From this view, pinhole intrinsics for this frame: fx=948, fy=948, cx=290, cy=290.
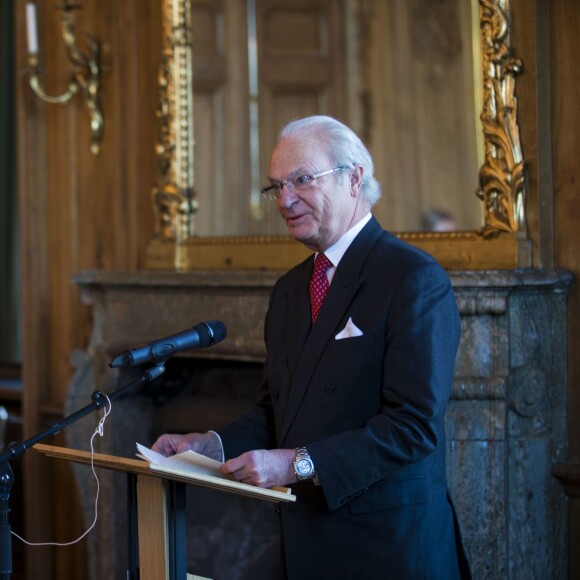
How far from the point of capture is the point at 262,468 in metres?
1.89

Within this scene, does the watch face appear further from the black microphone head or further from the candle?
the candle

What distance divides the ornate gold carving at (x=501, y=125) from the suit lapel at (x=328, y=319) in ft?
2.26

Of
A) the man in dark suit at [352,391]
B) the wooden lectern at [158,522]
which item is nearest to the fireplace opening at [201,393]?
the man in dark suit at [352,391]

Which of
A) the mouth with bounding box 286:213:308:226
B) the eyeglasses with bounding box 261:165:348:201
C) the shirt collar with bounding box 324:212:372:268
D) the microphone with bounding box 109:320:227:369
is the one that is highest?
the eyeglasses with bounding box 261:165:348:201

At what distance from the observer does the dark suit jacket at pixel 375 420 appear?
1.97m

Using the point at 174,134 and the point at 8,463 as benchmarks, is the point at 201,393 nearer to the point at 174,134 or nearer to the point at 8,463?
the point at 174,134

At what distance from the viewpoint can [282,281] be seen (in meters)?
2.39

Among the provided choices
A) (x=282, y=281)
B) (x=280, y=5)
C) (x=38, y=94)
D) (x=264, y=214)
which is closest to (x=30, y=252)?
(x=38, y=94)

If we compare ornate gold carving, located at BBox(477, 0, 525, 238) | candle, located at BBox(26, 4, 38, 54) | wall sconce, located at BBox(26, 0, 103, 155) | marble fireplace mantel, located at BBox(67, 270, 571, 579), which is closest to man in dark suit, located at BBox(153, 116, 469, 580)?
marble fireplace mantel, located at BBox(67, 270, 571, 579)

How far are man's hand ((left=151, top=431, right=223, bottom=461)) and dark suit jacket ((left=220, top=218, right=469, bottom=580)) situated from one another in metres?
0.16

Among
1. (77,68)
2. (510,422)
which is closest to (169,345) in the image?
(510,422)

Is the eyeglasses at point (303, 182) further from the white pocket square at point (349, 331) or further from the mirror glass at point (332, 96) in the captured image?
the mirror glass at point (332, 96)

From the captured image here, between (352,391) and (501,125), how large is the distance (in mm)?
1068

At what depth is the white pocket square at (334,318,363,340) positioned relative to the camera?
6.79ft
